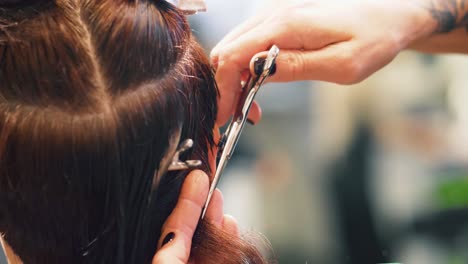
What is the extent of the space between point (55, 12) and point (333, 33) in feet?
1.49

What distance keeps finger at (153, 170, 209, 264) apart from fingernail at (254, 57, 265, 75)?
0.18 meters

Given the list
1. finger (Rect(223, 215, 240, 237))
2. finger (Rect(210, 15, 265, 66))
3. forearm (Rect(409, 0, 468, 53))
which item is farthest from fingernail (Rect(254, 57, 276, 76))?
forearm (Rect(409, 0, 468, 53))

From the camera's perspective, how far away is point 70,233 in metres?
0.69

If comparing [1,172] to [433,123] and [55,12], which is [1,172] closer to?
[55,12]

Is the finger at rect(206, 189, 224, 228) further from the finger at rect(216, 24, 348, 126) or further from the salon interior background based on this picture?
the salon interior background

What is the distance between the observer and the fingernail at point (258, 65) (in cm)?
83

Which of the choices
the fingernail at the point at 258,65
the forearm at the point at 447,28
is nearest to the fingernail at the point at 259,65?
the fingernail at the point at 258,65

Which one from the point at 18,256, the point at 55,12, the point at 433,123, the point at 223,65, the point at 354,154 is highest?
Result: the point at 55,12

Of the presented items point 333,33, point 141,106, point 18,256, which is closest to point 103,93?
point 141,106

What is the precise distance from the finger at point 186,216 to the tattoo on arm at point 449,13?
668 millimetres

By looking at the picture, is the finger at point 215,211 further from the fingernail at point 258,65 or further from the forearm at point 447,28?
the forearm at point 447,28

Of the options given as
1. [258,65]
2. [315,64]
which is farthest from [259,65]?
[315,64]

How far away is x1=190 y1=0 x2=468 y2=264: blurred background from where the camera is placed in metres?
2.36

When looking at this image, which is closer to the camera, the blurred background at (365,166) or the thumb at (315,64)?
the thumb at (315,64)
